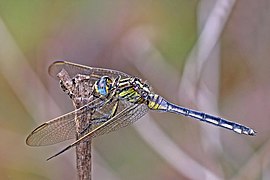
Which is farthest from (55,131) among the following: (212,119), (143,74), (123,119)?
(143,74)

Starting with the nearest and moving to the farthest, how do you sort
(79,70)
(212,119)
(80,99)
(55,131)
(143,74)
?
(80,99) → (55,131) → (79,70) → (212,119) → (143,74)

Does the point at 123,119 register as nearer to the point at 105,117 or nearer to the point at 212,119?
the point at 105,117

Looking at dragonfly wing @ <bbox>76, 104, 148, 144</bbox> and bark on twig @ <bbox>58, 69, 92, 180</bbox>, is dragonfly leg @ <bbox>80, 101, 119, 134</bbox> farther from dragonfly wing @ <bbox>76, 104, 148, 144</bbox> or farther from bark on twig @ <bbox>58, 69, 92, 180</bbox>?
bark on twig @ <bbox>58, 69, 92, 180</bbox>

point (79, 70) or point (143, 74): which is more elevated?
point (143, 74)

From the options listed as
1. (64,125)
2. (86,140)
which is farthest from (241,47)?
(86,140)

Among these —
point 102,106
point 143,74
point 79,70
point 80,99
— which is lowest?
point 80,99

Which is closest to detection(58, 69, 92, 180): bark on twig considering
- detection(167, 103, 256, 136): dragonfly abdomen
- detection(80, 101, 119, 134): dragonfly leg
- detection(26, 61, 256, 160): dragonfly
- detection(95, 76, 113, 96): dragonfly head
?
detection(26, 61, 256, 160): dragonfly

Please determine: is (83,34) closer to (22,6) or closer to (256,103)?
(22,6)

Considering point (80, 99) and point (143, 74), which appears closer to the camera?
point (80, 99)
